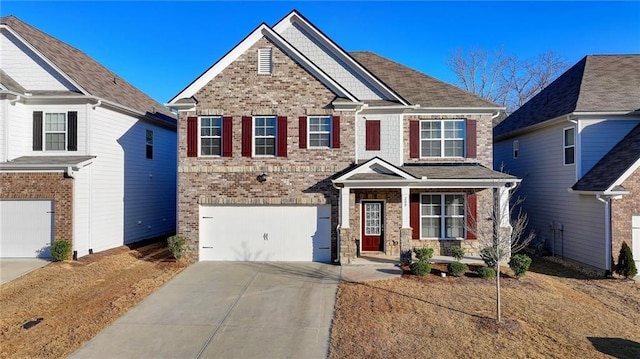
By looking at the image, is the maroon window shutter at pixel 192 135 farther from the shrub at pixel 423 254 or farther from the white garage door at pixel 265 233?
the shrub at pixel 423 254

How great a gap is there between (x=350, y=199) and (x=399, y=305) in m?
5.31

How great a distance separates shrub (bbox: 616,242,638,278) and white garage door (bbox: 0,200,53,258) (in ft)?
62.5

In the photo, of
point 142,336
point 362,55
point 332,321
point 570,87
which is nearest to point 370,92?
point 362,55

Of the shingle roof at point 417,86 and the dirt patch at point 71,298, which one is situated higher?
the shingle roof at point 417,86

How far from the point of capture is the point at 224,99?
13.3 meters

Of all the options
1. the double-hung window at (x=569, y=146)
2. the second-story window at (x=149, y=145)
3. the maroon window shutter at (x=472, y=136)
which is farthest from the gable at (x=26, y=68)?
the double-hung window at (x=569, y=146)

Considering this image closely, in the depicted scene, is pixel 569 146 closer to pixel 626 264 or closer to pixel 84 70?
pixel 626 264

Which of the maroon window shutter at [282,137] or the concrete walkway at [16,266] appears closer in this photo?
the concrete walkway at [16,266]

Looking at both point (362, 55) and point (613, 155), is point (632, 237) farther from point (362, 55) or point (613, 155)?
point (362, 55)

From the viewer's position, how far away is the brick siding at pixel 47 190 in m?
12.9

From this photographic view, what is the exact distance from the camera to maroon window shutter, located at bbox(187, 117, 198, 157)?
13.4 metres

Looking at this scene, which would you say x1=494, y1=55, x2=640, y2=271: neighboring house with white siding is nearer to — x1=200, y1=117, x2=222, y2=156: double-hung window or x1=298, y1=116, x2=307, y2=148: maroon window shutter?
x1=298, y1=116, x2=307, y2=148: maroon window shutter

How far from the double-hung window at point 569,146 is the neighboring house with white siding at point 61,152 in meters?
17.9

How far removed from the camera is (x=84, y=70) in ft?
51.7
